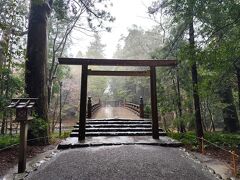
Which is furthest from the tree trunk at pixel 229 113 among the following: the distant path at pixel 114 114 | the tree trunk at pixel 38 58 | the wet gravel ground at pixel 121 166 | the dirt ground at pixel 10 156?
the dirt ground at pixel 10 156

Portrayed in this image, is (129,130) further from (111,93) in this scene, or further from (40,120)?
(111,93)

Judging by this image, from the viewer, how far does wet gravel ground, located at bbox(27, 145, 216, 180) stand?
4.45m

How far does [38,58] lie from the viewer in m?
8.93

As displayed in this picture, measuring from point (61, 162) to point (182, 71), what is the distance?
30.9 feet

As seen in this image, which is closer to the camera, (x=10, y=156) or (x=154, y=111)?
(x=10, y=156)

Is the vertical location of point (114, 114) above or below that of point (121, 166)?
above

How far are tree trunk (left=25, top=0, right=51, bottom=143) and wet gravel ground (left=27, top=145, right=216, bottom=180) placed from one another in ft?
11.0

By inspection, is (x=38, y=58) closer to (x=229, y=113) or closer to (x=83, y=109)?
(x=83, y=109)

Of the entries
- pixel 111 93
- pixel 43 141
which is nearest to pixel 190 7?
pixel 43 141

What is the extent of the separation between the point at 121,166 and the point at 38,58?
6185 mm

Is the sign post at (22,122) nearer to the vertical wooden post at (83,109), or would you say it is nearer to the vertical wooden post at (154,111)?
the vertical wooden post at (83,109)

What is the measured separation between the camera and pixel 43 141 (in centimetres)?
863

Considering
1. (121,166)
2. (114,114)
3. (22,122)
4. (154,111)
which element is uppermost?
(154,111)

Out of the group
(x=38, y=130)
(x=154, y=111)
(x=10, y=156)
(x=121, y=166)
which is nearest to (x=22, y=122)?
(x=10, y=156)
